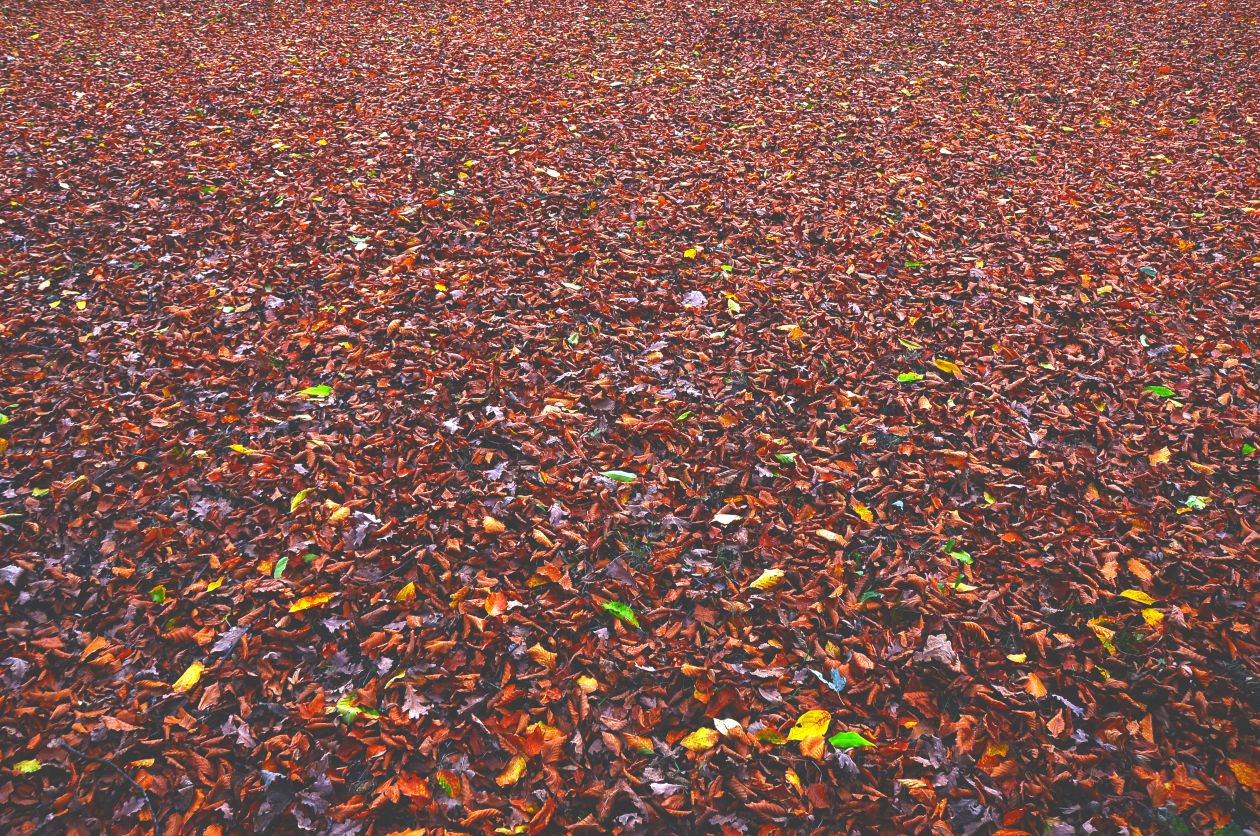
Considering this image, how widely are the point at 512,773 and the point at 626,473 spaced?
4.72 ft

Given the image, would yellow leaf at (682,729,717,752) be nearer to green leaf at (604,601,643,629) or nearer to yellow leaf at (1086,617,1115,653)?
green leaf at (604,601,643,629)

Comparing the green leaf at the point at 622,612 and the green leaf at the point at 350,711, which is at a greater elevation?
the green leaf at the point at 350,711

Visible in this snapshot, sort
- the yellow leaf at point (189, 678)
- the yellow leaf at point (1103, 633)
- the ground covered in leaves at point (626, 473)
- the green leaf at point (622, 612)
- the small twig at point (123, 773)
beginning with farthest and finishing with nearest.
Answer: the green leaf at point (622, 612) < the yellow leaf at point (1103, 633) < the yellow leaf at point (189, 678) < the ground covered in leaves at point (626, 473) < the small twig at point (123, 773)

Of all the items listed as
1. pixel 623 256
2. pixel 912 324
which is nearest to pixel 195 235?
pixel 623 256

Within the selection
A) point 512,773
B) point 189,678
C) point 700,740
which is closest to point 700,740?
point 700,740

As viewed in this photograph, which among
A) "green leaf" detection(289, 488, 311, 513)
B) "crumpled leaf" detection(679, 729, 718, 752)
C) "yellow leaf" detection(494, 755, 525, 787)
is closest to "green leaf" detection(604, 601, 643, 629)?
"crumpled leaf" detection(679, 729, 718, 752)

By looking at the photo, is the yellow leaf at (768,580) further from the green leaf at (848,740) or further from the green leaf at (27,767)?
the green leaf at (27,767)

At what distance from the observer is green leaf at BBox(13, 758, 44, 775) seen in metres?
2.29

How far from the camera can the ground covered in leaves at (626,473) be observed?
7.66 feet

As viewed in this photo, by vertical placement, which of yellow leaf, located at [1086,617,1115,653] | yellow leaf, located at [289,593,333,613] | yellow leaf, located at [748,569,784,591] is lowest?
yellow leaf, located at [1086,617,1115,653]

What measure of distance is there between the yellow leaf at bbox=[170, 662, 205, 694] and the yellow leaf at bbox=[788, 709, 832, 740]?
224 centimetres

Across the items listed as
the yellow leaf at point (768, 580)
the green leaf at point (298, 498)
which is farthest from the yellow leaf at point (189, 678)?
the yellow leaf at point (768, 580)

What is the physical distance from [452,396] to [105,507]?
1678 millimetres

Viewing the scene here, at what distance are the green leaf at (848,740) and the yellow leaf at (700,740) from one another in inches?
16.4
